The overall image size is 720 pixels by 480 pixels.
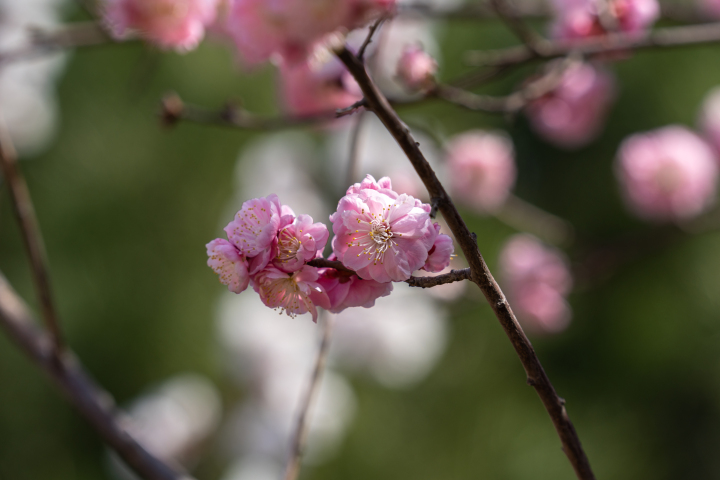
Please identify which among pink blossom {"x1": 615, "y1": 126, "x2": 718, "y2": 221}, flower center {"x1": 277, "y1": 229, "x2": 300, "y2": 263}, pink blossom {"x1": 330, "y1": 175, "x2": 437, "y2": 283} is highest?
pink blossom {"x1": 615, "y1": 126, "x2": 718, "y2": 221}

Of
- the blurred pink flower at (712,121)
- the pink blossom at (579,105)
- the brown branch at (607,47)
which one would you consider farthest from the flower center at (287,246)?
the blurred pink flower at (712,121)

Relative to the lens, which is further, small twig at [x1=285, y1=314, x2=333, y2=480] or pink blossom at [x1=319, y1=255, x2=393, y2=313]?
small twig at [x1=285, y1=314, x2=333, y2=480]

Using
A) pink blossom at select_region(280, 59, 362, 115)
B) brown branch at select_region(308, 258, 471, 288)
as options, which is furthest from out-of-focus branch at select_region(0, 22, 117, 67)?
brown branch at select_region(308, 258, 471, 288)

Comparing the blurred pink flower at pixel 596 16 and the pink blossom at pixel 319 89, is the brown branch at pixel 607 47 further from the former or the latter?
the pink blossom at pixel 319 89

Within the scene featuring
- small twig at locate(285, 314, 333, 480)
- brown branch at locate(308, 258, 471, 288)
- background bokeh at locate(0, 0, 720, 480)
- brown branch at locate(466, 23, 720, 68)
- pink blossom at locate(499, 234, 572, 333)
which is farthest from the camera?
background bokeh at locate(0, 0, 720, 480)

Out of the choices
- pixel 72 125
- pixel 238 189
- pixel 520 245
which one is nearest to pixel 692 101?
pixel 520 245

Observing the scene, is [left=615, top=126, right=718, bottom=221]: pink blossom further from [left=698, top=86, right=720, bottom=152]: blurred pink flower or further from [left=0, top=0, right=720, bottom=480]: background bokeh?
[left=0, top=0, right=720, bottom=480]: background bokeh

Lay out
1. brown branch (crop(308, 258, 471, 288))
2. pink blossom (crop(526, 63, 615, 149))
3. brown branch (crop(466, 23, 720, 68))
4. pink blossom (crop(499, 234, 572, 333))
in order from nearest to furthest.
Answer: brown branch (crop(308, 258, 471, 288)) < brown branch (crop(466, 23, 720, 68)) < pink blossom (crop(526, 63, 615, 149)) < pink blossom (crop(499, 234, 572, 333))

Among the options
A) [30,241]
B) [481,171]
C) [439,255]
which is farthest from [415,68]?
[481,171]

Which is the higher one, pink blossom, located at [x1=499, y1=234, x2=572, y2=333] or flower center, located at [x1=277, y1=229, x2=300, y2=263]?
flower center, located at [x1=277, y1=229, x2=300, y2=263]
